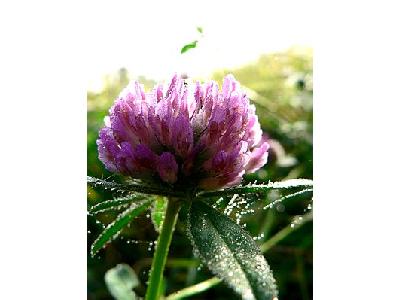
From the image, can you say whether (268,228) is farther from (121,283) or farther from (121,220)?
(121,220)

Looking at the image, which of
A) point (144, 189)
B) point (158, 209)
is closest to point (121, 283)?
point (158, 209)

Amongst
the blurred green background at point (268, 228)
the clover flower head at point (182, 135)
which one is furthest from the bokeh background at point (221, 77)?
the clover flower head at point (182, 135)

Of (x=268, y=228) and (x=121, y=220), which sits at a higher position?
(x=268, y=228)

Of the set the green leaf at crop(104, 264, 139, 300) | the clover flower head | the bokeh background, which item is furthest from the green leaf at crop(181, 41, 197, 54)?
the green leaf at crop(104, 264, 139, 300)

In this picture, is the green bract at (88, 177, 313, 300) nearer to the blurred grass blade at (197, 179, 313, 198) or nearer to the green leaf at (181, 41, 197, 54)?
the blurred grass blade at (197, 179, 313, 198)
